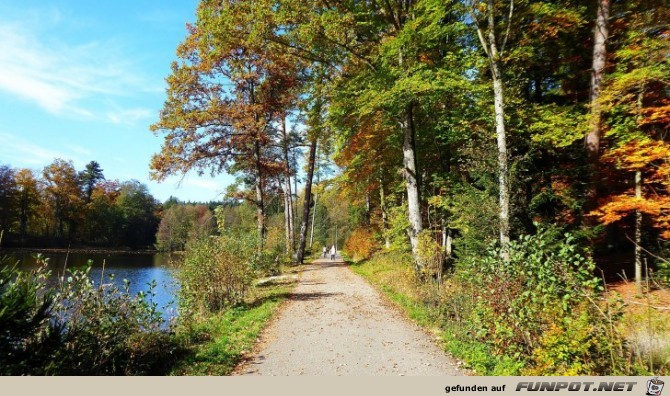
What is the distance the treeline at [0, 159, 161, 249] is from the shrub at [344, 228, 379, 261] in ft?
117

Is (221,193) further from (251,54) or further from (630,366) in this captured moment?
(630,366)

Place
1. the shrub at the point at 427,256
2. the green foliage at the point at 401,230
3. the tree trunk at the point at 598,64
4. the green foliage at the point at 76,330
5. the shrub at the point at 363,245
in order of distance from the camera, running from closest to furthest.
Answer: the green foliage at the point at 76,330
the shrub at the point at 427,256
the tree trunk at the point at 598,64
the green foliage at the point at 401,230
the shrub at the point at 363,245

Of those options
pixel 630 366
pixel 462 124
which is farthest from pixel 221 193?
pixel 630 366

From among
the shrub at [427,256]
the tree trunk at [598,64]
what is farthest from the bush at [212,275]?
the tree trunk at [598,64]

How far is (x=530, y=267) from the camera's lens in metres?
5.68

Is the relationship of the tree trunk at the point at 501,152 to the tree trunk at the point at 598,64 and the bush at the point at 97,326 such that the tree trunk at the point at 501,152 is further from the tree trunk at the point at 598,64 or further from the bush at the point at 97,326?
the bush at the point at 97,326

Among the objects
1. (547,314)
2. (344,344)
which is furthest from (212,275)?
(547,314)

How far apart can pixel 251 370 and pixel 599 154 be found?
11.8 meters

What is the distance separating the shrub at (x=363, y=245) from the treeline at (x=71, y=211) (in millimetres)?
35556

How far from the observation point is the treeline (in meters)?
43.3

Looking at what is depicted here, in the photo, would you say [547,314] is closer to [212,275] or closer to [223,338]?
[223,338]

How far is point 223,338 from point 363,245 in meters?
20.5

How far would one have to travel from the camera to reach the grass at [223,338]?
5.76m

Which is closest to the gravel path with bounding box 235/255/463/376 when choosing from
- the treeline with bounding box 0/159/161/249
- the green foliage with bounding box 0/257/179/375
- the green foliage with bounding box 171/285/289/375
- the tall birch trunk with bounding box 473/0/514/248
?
the green foliage with bounding box 171/285/289/375
